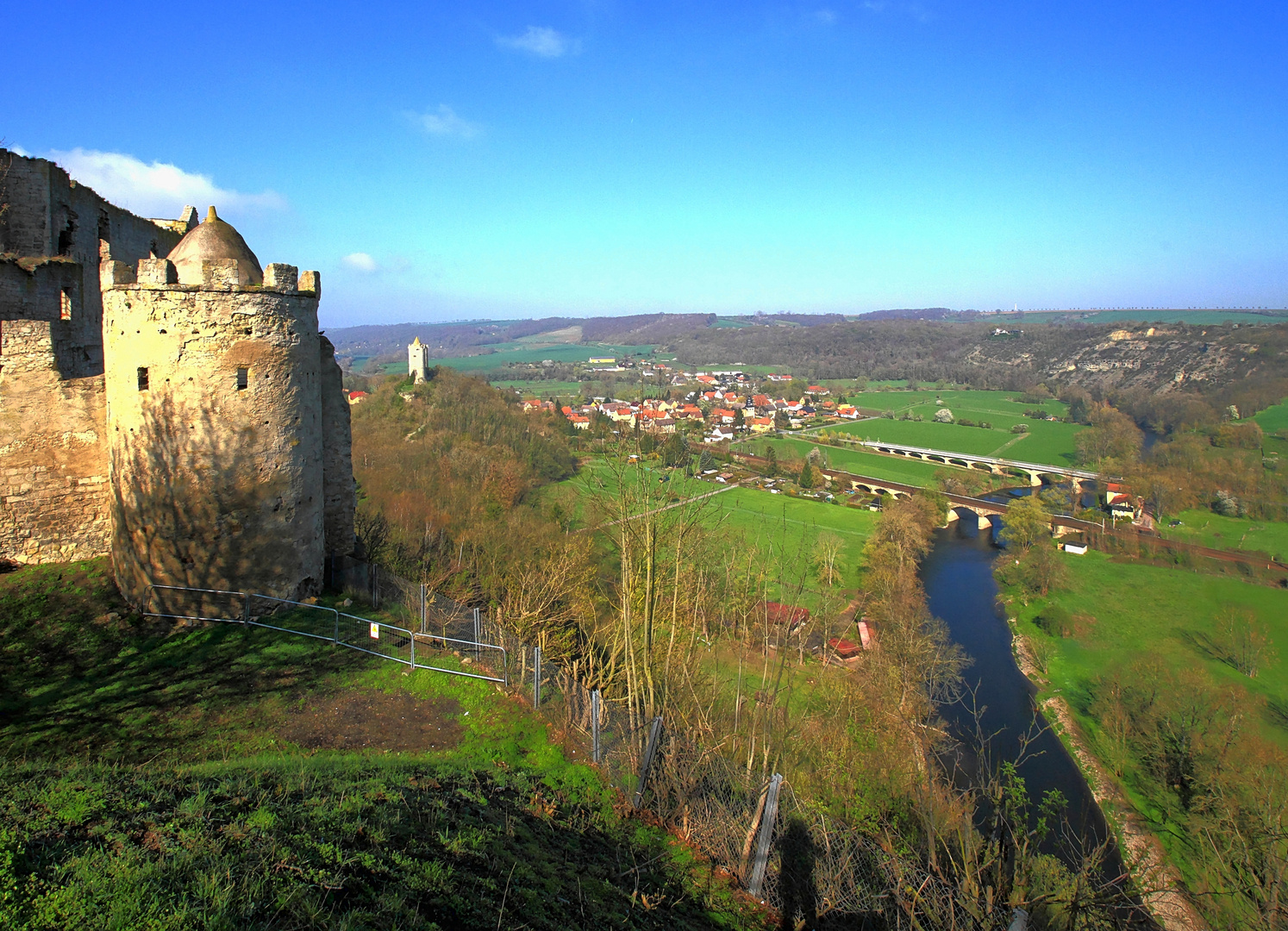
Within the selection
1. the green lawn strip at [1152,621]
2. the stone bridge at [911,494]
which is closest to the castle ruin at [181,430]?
the green lawn strip at [1152,621]

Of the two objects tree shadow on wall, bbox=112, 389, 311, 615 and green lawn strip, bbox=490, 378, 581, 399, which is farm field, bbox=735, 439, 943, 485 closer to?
green lawn strip, bbox=490, 378, 581, 399

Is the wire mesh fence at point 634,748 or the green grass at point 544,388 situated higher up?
the green grass at point 544,388

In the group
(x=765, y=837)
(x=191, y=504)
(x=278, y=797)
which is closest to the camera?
(x=278, y=797)

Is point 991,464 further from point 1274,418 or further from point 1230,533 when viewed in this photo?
point 1274,418

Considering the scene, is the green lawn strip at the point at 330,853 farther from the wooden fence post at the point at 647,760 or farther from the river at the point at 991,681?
the river at the point at 991,681

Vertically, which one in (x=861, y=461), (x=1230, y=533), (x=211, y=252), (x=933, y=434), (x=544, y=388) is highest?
(x=211, y=252)

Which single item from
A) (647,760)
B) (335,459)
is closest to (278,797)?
(647,760)

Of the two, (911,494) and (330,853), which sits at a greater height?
(330,853)
